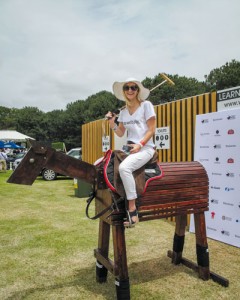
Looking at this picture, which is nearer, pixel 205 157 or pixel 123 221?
pixel 123 221

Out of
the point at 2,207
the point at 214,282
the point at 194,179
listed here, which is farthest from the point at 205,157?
the point at 2,207

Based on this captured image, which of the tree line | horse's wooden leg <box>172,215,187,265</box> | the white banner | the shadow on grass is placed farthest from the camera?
the tree line

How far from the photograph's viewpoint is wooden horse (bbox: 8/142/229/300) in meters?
2.90

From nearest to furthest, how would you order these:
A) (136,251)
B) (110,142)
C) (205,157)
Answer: (136,251)
(205,157)
(110,142)

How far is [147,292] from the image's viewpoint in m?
3.38

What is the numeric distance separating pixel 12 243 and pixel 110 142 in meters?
5.14

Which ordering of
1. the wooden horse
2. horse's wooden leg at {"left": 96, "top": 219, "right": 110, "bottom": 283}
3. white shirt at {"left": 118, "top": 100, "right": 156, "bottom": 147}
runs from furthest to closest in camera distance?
1. horse's wooden leg at {"left": 96, "top": 219, "right": 110, "bottom": 283}
2. white shirt at {"left": 118, "top": 100, "right": 156, "bottom": 147}
3. the wooden horse

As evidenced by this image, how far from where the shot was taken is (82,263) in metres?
4.28

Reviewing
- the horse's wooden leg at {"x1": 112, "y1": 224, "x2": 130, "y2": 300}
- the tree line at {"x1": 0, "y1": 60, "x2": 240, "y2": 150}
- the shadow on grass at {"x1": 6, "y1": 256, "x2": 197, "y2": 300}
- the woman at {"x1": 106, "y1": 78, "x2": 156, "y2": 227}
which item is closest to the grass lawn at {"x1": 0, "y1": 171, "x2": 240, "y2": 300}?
the shadow on grass at {"x1": 6, "y1": 256, "x2": 197, "y2": 300}

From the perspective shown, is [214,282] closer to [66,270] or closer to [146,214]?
[146,214]

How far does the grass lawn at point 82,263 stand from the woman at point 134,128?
1184mm

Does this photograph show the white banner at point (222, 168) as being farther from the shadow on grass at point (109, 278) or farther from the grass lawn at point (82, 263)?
the shadow on grass at point (109, 278)

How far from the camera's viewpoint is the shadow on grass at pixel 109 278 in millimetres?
3402

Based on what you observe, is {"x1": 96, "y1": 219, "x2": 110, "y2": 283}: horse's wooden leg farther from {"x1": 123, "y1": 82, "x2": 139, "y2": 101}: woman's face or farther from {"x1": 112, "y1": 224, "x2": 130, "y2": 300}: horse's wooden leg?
{"x1": 123, "y1": 82, "x2": 139, "y2": 101}: woman's face
